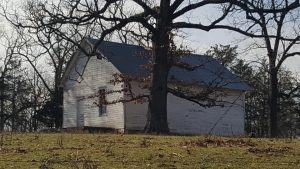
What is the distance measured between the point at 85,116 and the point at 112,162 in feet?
111

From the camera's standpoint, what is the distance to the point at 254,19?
28.0 metres

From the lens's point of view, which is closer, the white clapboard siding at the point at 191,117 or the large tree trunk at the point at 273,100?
the white clapboard siding at the point at 191,117

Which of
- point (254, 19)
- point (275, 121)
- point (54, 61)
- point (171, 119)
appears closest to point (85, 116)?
point (171, 119)

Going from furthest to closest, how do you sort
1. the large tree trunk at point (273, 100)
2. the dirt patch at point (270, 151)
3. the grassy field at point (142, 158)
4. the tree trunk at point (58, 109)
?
the tree trunk at point (58, 109)
the large tree trunk at point (273, 100)
the dirt patch at point (270, 151)
the grassy field at point (142, 158)

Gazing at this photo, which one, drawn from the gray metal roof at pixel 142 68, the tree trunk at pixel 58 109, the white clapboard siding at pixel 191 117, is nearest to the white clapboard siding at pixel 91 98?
the gray metal roof at pixel 142 68

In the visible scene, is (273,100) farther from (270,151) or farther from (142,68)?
(270,151)

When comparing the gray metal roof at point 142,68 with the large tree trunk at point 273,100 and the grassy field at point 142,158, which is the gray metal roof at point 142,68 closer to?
the large tree trunk at point 273,100

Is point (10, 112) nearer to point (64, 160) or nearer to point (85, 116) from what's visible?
point (85, 116)

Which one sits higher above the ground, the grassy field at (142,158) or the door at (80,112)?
the door at (80,112)

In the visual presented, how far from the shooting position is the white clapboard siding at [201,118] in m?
42.3

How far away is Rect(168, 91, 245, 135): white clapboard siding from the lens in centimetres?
4234

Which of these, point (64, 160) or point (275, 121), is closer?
point (64, 160)

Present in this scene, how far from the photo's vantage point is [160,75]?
1105 inches

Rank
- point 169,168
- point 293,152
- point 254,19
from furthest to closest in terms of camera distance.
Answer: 1. point 254,19
2. point 293,152
3. point 169,168
